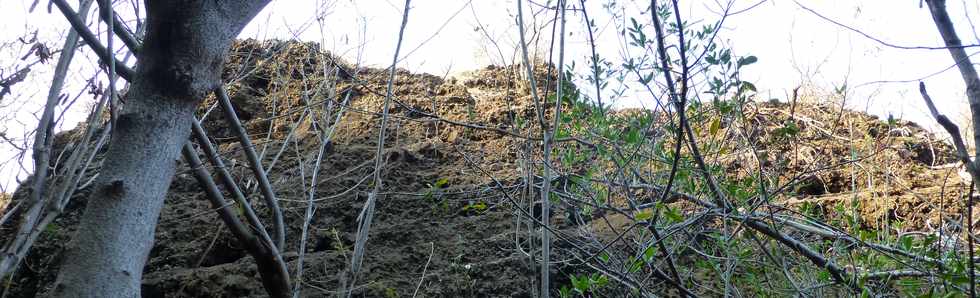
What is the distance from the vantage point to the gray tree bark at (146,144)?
142 centimetres

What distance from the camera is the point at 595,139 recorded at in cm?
325

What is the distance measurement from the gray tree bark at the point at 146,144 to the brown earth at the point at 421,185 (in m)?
1.57

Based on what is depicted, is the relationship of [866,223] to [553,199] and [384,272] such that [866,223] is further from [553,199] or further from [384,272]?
[384,272]

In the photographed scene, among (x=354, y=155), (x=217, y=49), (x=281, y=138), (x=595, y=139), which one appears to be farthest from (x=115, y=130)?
(x=281, y=138)

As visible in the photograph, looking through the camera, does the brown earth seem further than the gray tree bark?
Yes

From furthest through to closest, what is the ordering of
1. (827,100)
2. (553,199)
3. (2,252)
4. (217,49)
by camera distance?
(827,100), (553,199), (2,252), (217,49)

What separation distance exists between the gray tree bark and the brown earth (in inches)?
61.9

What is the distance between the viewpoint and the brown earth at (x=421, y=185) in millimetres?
3750

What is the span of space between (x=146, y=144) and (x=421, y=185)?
121 inches

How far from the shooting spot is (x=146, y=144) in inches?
59.8

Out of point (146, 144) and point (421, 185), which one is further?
point (421, 185)

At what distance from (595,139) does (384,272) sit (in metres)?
1.36

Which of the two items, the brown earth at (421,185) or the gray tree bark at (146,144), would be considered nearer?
the gray tree bark at (146,144)

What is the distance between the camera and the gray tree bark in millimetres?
1423
